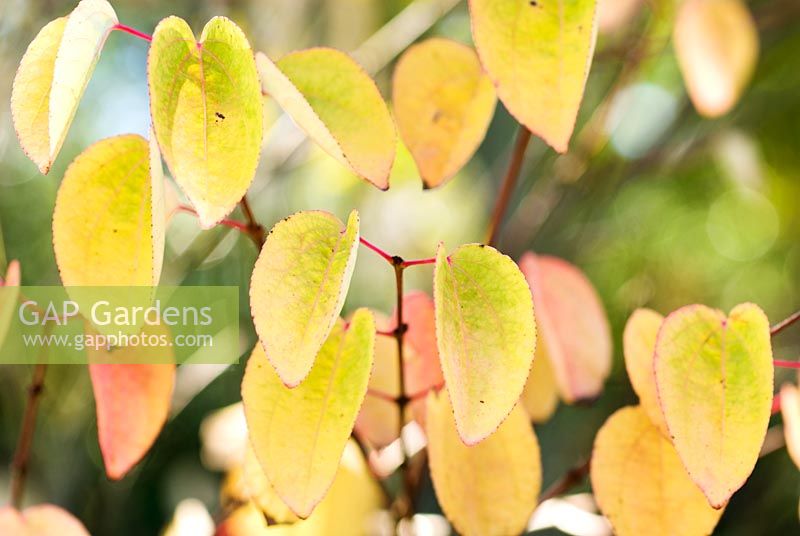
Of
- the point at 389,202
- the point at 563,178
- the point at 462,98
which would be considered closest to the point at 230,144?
the point at 462,98

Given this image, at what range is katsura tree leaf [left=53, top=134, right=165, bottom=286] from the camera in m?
0.31

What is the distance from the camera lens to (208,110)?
0.27m

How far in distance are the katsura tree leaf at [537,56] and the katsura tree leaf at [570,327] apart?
0.59 ft

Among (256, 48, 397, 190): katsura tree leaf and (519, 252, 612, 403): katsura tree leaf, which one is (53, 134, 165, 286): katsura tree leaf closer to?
(256, 48, 397, 190): katsura tree leaf

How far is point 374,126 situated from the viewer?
1.05 feet

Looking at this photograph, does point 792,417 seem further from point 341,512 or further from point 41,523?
point 41,523

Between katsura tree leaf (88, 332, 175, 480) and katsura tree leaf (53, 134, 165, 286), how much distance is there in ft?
0.22

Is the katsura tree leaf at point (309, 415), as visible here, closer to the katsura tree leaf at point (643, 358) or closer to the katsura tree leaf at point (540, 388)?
the katsura tree leaf at point (643, 358)

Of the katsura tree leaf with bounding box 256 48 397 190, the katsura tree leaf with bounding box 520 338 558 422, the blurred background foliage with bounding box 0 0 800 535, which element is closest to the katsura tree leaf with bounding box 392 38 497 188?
the katsura tree leaf with bounding box 256 48 397 190

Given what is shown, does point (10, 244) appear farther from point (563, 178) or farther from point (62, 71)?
point (62, 71)

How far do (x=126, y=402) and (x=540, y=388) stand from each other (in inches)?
9.8

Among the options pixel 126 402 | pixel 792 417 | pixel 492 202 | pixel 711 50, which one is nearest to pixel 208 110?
pixel 126 402

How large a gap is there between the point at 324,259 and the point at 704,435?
0.49 feet

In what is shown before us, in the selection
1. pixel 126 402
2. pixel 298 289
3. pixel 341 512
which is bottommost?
pixel 341 512
